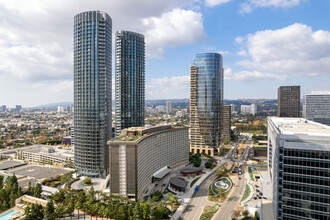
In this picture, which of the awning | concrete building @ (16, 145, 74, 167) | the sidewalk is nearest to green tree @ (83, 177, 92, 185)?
the awning

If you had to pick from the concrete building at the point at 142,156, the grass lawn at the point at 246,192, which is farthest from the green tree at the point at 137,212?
the grass lawn at the point at 246,192

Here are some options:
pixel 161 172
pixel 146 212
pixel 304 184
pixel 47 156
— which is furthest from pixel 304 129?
pixel 47 156

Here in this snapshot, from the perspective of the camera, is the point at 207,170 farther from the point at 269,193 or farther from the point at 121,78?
the point at 121,78

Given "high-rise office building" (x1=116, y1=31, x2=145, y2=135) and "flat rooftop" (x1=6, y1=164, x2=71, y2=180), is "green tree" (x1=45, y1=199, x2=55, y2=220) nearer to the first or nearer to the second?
"flat rooftop" (x1=6, y1=164, x2=71, y2=180)

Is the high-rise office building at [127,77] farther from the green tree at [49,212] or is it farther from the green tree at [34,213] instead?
the green tree at [34,213]

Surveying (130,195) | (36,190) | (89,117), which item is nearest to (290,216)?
(130,195)

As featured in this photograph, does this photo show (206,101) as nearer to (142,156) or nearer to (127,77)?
(127,77)
